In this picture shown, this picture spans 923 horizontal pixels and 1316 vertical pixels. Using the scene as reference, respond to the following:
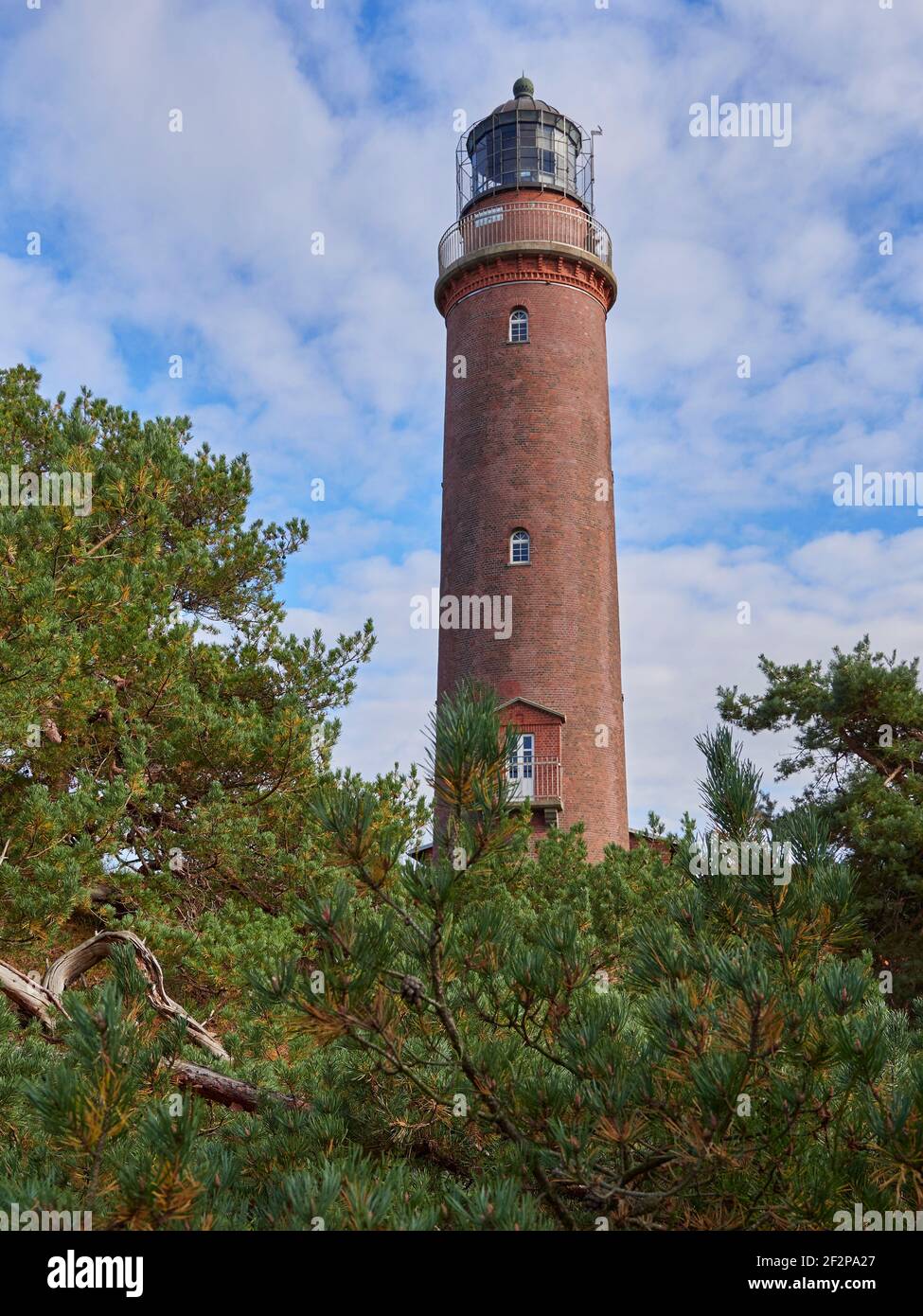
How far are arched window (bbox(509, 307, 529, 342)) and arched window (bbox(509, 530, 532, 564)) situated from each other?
14.8 feet

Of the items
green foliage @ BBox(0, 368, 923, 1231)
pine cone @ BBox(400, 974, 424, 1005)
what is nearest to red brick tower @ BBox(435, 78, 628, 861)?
green foliage @ BBox(0, 368, 923, 1231)

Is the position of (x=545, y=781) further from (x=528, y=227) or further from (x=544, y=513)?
(x=528, y=227)

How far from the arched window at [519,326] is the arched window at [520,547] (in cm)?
451

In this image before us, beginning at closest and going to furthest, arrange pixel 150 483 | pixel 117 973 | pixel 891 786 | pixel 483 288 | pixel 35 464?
pixel 117 973
pixel 150 483
pixel 35 464
pixel 891 786
pixel 483 288

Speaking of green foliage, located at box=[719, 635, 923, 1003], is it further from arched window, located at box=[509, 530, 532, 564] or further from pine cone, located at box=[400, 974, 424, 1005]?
pine cone, located at box=[400, 974, 424, 1005]

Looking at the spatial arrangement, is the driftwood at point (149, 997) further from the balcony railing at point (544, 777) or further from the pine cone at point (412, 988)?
the balcony railing at point (544, 777)

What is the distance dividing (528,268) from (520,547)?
6.52m

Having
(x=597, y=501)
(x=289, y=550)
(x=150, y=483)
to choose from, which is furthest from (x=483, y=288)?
(x=150, y=483)

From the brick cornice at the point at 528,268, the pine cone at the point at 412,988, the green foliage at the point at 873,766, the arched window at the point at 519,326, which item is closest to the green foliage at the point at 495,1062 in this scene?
the pine cone at the point at 412,988

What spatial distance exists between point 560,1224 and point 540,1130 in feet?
0.81

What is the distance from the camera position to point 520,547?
906 inches

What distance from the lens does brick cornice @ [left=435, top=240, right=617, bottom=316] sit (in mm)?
24219
